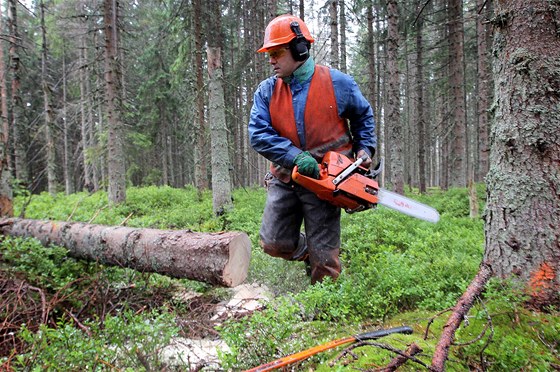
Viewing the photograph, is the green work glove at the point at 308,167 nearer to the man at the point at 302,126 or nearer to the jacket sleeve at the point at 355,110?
the man at the point at 302,126

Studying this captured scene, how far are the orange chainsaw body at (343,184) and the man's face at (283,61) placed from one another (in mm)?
883

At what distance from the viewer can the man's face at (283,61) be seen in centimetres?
309

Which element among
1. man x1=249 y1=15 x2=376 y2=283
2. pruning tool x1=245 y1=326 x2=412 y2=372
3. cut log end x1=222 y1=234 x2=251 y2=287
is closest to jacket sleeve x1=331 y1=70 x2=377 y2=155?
man x1=249 y1=15 x2=376 y2=283

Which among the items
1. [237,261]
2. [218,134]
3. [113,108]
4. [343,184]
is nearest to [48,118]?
[113,108]

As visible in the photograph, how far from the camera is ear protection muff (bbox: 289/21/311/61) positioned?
120 inches

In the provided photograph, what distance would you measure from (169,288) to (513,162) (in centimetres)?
379

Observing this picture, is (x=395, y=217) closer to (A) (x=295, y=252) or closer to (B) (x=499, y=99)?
(A) (x=295, y=252)

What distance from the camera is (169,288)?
4363 mm

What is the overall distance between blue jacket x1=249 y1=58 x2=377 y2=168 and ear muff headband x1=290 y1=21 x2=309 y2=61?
3.7 inches

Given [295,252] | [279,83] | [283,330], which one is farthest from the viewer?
[295,252]

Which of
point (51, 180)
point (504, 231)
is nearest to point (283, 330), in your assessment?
point (504, 231)

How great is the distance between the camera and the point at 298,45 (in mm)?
3076

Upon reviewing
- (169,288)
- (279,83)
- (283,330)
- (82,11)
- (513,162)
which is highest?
(82,11)

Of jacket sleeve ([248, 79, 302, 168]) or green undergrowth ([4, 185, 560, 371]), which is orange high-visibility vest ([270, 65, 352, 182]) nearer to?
jacket sleeve ([248, 79, 302, 168])
